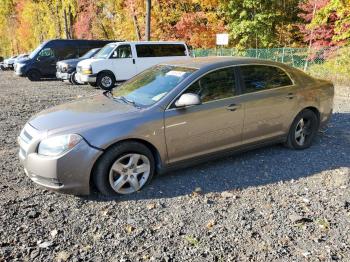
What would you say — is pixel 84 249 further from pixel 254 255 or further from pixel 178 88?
pixel 178 88

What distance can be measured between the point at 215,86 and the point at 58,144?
2191 mm

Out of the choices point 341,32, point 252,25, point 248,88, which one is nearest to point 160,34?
point 252,25

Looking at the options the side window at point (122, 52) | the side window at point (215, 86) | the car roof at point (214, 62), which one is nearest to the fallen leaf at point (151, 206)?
the side window at point (215, 86)

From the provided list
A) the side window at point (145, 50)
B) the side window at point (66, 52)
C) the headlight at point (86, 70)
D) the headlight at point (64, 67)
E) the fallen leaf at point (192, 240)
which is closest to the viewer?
the fallen leaf at point (192, 240)

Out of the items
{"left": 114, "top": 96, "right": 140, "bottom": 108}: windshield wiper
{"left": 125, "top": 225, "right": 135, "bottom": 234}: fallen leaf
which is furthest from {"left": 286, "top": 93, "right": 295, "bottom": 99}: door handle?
{"left": 125, "top": 225, "right": 135, "bottom": 234}: fallen leaf

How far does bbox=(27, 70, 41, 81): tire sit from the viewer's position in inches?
749

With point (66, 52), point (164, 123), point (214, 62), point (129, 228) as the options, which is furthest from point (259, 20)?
point (129, 228)

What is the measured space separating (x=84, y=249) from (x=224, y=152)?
2427 mm

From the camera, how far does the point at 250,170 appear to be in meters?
5.15

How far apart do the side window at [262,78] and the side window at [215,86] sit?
0.23 m

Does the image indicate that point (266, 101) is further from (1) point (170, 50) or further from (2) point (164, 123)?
(1) point (170, 50)

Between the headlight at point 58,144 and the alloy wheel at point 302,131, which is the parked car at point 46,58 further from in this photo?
the headlight at point 58,144

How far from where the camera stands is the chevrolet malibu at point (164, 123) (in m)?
4.03

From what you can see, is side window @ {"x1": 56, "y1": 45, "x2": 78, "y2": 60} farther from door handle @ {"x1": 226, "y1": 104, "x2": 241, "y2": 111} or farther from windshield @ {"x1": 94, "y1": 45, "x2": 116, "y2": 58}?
door handle @ {"x1": 226, "y1": 104, "x2": 241, "y2": 111}
